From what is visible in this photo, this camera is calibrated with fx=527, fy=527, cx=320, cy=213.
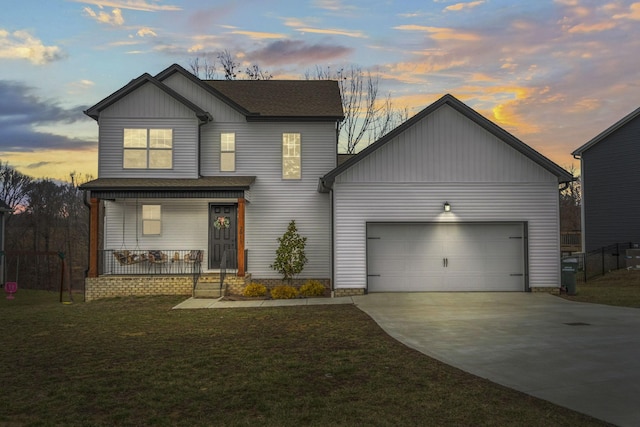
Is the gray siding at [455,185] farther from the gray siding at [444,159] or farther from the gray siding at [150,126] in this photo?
the gray siding at [150,126]

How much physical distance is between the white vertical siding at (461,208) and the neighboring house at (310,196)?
3cm

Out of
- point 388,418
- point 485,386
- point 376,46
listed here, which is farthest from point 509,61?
point 388,418

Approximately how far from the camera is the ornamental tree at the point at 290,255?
19.4 meters

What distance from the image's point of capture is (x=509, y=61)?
71.0ft

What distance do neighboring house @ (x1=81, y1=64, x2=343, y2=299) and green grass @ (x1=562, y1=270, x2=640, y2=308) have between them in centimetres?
926

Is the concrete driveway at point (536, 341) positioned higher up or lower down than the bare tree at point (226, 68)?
lower down

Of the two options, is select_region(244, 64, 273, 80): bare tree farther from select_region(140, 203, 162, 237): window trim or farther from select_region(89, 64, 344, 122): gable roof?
select_region(140, 203, 162, 237): window trim

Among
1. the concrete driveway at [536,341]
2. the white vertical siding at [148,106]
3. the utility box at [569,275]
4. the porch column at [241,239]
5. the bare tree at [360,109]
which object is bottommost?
the concrete driveway at [536,341]

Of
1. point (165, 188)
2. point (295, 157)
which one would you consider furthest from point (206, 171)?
point (295, 157)

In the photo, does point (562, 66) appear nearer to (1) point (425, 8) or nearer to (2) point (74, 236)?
(1) point (425, 8)

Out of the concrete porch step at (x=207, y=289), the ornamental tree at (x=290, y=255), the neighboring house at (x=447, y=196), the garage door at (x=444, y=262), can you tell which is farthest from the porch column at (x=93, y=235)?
the garage door at (x=444, y=262)

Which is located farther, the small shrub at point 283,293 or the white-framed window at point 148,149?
the white-framed window at point 148,149

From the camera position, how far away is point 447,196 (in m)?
18.0

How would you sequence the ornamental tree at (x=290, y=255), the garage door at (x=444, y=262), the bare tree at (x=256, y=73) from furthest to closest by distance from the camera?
the bare tree at (x=256, y=73)
the ornamental tree at (x=290, y=255)
the garage door at (x=444, y=262)
